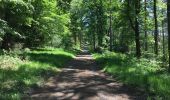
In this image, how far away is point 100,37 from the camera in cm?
5803

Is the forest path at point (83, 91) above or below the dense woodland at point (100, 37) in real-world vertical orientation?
→ below

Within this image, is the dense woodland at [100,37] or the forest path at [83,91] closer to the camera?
the forest path at [83,91]

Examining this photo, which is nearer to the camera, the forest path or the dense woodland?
the forest path

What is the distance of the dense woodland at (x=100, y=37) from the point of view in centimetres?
1394

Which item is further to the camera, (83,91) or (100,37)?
(100,37)

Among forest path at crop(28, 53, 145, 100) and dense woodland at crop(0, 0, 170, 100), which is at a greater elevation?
dense woodland at crop(0, 0, 170, 100)

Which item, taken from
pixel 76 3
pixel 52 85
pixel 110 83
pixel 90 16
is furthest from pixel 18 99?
pixel 76 3

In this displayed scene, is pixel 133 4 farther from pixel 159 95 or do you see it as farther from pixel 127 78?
pixel 159 95

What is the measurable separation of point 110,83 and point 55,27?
1085 inches

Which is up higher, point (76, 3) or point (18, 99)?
point (76, 3)

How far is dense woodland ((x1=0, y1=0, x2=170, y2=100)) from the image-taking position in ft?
45.7

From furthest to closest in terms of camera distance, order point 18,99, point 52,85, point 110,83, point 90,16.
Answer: point 90,16
point 110,83
point 52,85
point 18,99

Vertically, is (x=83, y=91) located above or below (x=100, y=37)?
below

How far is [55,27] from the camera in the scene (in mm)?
41594
